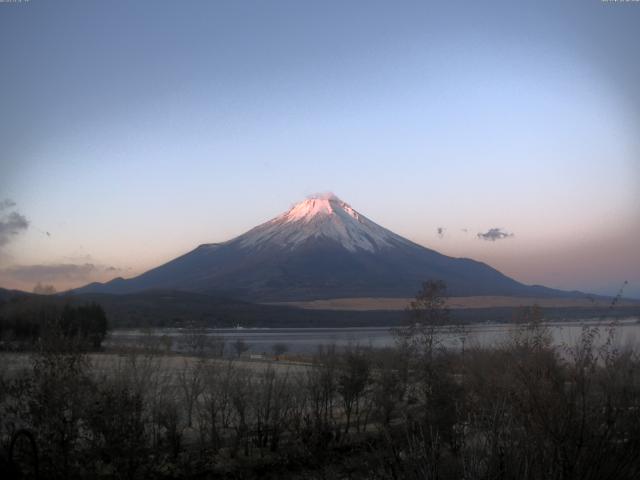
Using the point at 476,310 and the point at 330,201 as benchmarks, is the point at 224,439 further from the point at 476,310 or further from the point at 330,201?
the point at 330,201

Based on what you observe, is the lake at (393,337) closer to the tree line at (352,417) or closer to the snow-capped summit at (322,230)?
the tree line at (352,417)

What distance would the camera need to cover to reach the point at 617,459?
596 cm

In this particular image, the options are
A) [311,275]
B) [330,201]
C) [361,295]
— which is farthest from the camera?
[330,201]

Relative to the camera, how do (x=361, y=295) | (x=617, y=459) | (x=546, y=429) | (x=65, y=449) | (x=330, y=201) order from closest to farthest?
(x=617, y=459), (x=546, y=429), (x=65, y=449), (x=361, y=295), (x=330, y=201)

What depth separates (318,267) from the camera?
6038 inches

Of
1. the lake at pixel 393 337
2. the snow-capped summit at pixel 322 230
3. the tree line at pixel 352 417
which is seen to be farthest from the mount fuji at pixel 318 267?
the tree line at pixel 352 417

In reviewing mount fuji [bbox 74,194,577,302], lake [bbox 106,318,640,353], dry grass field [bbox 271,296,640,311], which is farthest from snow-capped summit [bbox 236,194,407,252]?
lake [bbox 106,318,640,353]

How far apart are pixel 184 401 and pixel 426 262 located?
488 ft

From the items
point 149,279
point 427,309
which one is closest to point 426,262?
point 149,279

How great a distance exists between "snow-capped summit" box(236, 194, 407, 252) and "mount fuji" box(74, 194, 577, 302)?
0.69ft

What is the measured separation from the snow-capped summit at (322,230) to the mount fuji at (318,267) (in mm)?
211

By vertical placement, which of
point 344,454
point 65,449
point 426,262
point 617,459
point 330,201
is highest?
point 330,201

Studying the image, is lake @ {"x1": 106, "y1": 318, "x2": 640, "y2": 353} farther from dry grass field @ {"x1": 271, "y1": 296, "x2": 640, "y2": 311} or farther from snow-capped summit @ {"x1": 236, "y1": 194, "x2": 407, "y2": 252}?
snow-capped summit @ {"x1": 236, "y1": 194, "x2": 407, "y2": 252}

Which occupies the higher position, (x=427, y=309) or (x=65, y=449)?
(x=427, y=309)
